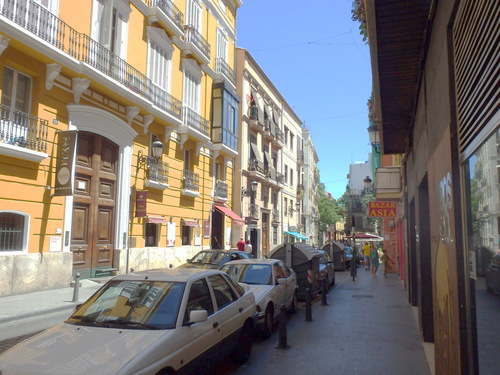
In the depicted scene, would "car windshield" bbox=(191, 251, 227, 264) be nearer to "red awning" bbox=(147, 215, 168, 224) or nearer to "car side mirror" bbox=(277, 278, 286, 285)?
"red awning" bbox=(147, 215, 168, 224)

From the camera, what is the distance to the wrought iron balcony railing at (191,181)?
21500 mm

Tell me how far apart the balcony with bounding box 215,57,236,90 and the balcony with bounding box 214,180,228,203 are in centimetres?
644

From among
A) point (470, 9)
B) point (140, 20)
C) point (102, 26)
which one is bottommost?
point (470, 9)

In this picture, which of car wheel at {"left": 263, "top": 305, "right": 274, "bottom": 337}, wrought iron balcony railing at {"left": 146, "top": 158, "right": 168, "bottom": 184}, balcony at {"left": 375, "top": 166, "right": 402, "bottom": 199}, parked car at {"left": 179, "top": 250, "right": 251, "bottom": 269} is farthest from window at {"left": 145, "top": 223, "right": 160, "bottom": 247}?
car wheel at {"left": 263, "top": 305, "right": 274, "bottom": 337}

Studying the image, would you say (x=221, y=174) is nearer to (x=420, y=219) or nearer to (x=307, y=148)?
(x=420, y=219)

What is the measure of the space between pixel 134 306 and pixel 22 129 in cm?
975

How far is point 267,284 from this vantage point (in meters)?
9.08

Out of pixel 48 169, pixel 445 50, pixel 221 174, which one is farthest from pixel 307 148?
pixel 445 50

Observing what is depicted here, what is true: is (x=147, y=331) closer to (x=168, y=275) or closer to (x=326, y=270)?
(x=168, y=275)

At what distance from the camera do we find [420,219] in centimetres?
750

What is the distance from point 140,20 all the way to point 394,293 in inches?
602

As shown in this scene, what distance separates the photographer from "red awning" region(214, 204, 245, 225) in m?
25.4

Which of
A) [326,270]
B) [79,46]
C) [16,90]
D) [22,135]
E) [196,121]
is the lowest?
[326,270]

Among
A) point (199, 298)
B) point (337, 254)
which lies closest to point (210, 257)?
point (199, 298)
